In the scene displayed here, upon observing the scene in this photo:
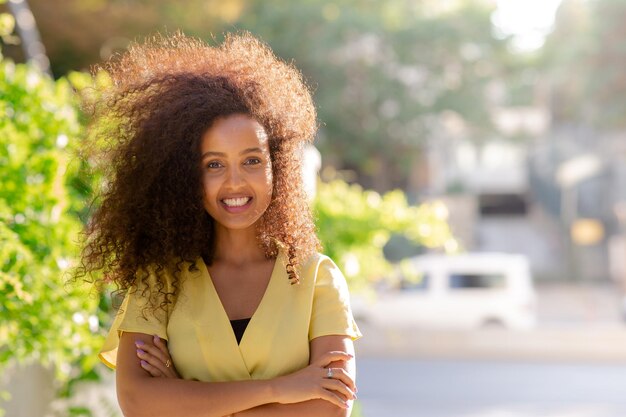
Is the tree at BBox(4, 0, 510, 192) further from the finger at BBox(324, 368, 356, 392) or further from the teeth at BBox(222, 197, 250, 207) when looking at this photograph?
the finger at BBox(324, 368, 356, 392)

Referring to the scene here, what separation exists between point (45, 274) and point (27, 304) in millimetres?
172

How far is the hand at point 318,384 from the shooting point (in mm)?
2133

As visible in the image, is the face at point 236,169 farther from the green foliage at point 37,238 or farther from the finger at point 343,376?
the green foliage at point 37,238

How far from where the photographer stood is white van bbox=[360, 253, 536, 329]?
1698cm

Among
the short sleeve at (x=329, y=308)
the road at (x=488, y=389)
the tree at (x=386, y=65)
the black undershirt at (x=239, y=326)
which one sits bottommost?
the black undershirt at (x=239, y=326)

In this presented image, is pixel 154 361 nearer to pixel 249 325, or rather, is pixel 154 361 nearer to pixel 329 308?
pixel 249 325

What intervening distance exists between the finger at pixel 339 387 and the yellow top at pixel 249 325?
0.08 metres

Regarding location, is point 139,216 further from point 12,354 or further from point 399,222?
point 399,222

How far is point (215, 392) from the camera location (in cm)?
213

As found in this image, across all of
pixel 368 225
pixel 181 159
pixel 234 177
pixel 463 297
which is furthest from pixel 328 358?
pixel 463 297

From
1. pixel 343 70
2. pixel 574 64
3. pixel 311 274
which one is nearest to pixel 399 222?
pixel 311 274

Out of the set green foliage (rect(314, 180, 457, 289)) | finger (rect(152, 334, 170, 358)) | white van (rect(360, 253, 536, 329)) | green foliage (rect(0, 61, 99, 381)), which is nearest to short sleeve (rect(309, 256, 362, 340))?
finger (rect(152, 334, 170, 358))

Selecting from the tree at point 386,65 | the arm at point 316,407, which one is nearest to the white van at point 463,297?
the tree at point 386,65

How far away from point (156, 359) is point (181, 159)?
435 millimetres
